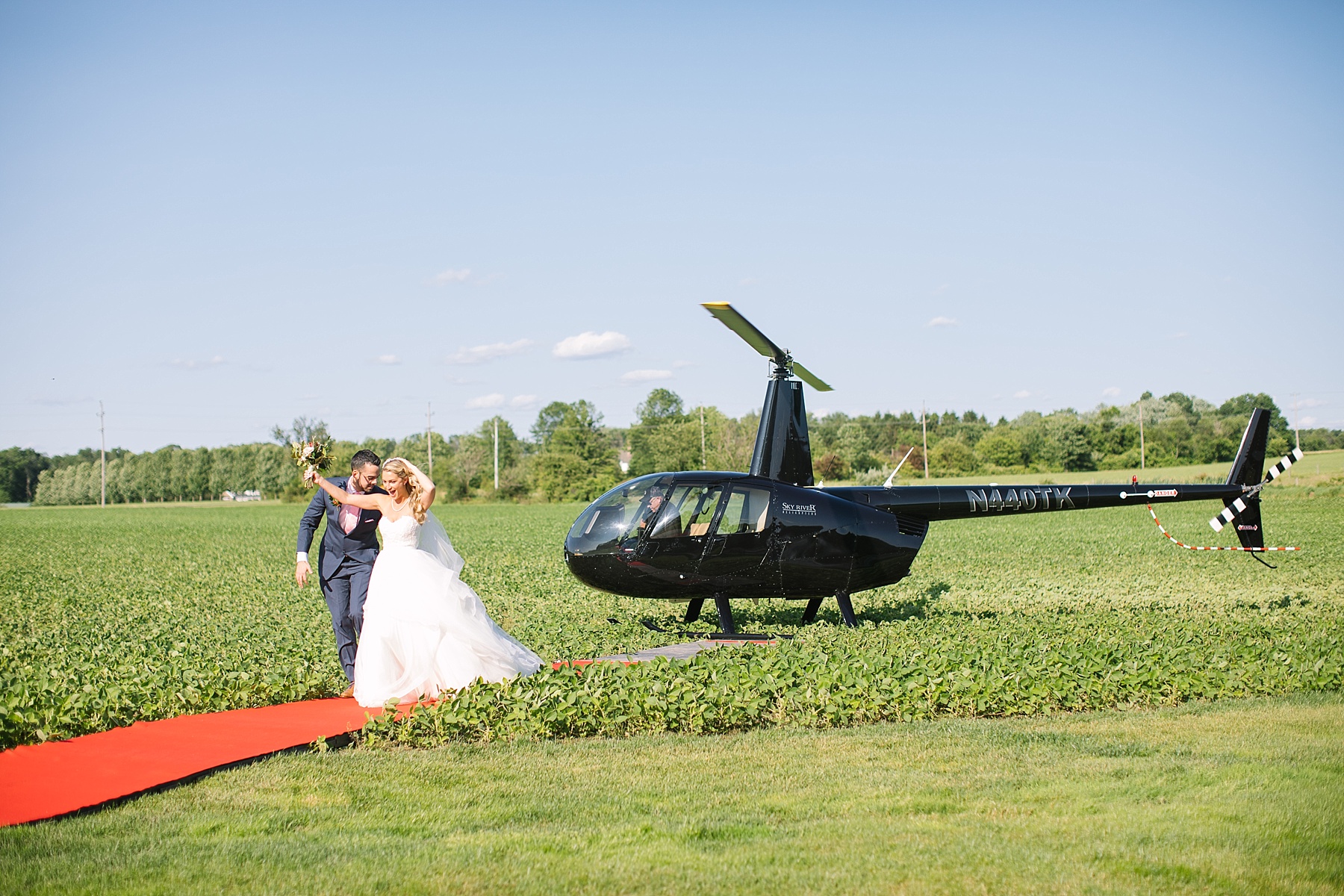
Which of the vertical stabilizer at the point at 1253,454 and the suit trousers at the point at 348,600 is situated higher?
the vertical stabilizer at the point at 1253,454

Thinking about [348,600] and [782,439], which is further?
[782,439]

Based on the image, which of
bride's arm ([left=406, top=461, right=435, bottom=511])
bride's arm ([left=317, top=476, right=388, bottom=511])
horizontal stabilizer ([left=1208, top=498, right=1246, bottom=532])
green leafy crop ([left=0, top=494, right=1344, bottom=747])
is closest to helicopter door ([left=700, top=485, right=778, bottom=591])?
green leafy crop ([left=0, top=494, right=1344, bottom=747])

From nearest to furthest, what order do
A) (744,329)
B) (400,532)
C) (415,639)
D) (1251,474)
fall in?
(415,639)
(400,532)
(744,329)
(1251,474)

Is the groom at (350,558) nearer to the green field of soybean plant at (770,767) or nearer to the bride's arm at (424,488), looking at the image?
the bride's arm at (424,488)

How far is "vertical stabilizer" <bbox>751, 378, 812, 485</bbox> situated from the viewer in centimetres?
1155

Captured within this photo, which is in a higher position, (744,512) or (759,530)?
(744,512)

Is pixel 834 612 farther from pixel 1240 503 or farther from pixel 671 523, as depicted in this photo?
pixel 1240 503

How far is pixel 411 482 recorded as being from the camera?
821 cm

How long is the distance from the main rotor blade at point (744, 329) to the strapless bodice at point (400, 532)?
3.39 meters

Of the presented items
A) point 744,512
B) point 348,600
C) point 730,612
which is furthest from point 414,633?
point 730,612

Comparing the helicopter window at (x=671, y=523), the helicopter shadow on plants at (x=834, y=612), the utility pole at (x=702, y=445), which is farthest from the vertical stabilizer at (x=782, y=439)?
the utility pole at (x=702, y=445)

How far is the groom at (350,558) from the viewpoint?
27.7 feet

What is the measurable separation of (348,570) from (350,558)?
4.2 inches

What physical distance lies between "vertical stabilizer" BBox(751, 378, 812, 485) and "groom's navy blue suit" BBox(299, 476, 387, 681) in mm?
4565
